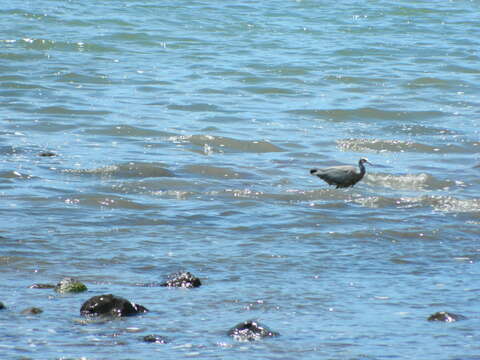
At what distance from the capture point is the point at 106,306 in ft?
25.1

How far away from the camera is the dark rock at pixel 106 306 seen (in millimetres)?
7645

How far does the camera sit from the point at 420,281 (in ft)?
29.2

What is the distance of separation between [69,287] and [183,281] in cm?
85

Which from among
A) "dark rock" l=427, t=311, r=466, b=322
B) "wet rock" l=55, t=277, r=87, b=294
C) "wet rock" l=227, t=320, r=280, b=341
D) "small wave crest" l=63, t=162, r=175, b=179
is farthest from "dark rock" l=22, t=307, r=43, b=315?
"small wave crest" l=63, t=162, r=175, b=179

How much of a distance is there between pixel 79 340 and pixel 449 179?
7.13m

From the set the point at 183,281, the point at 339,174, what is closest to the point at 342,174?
the point at 339,174

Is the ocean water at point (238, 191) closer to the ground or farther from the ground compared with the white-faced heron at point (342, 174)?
closer to the ground

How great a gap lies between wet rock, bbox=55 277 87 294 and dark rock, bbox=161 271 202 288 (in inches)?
25.0

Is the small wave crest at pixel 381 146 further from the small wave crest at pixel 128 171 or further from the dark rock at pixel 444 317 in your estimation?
the dark rock at pixel 444 317

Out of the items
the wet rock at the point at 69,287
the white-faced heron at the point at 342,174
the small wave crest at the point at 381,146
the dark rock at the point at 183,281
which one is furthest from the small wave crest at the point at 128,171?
the wet rock at the point at 69,287

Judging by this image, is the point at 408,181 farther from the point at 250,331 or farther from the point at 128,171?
the point at 250,331

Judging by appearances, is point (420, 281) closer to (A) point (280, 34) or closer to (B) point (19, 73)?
(B) point (19, 73)

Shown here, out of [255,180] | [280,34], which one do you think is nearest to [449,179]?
[255,180]

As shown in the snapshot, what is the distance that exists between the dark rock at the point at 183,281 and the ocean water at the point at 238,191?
0.41 feet
